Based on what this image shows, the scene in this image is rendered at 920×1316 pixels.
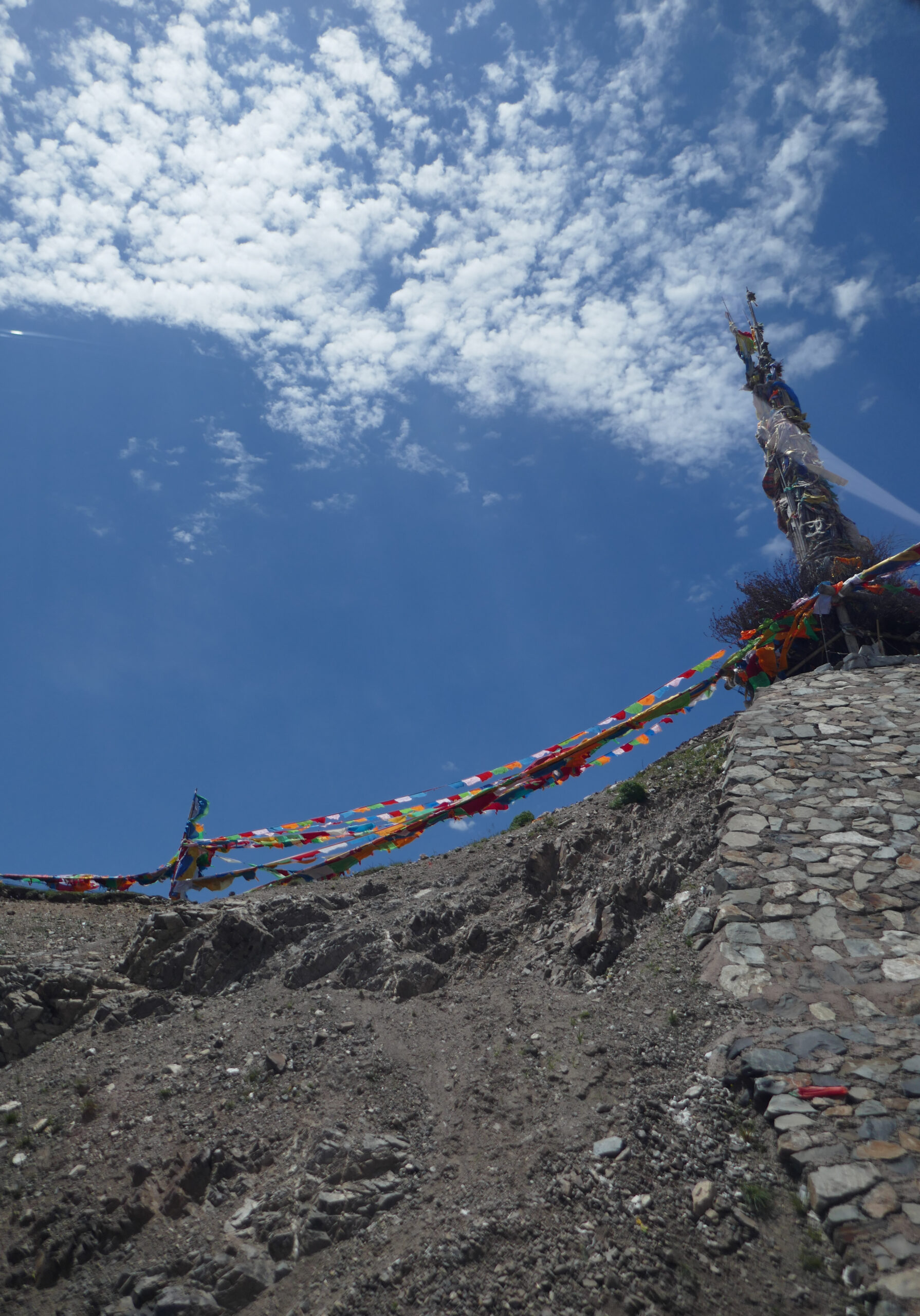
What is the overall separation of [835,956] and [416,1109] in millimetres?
3249

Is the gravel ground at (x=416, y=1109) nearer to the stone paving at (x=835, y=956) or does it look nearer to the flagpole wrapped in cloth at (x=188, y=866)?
the stone paving at (x=835, y=956)

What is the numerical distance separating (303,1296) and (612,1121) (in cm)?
196

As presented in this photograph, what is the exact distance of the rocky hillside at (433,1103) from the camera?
12.5 feet

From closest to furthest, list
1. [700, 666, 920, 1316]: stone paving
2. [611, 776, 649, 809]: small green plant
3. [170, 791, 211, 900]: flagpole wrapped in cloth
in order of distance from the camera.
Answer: [700, 666, 920, 1316]: stone paving < [611, 776, 649, 809]: small green plant < [170, 791, 211, 900]: flagpole wrapped in cloth

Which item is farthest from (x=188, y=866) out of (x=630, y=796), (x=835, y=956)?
(x=835, y=956)

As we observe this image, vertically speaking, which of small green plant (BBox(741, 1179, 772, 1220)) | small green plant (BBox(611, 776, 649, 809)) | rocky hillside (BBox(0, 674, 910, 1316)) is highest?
small green plant (BBox(611, 776, 649, 809))

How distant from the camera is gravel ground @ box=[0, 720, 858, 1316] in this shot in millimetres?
3818

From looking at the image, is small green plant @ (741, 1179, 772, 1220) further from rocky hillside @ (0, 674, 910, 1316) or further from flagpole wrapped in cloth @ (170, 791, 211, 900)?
flagpole wrapped in cloth @ (170, 791, 211, 900)

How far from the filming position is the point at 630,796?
8859mm

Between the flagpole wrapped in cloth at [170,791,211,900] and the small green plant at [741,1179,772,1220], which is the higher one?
the flagpole wrapped in cloth at [170,791,211,900]

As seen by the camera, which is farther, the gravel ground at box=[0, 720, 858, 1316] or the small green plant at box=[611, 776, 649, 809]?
the small green plant at box=[611, 776, 649, 809]

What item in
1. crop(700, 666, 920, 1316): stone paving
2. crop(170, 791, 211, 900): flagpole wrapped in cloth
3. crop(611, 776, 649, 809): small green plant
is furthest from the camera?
crop(170, 791, 211, 900): flagpole wrapped in cloth

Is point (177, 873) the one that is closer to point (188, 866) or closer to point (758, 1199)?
point (188, 866)

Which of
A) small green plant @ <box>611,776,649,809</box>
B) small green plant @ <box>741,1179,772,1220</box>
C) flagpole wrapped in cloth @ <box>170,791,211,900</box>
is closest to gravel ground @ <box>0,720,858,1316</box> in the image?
small green plant @ <box>741,1179,772,1220</box>
